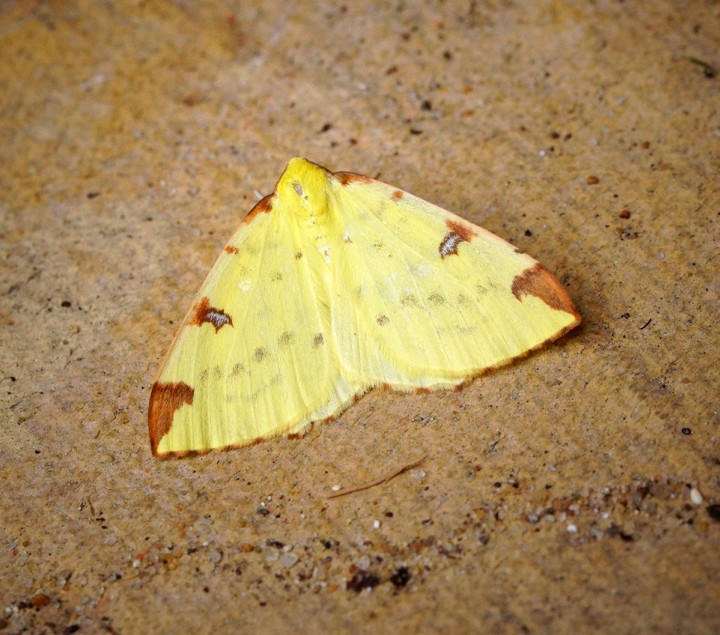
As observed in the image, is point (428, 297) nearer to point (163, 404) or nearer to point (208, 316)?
point (208, 316)

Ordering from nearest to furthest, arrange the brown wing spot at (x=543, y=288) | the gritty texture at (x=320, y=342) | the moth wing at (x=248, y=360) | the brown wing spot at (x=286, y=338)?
the gritty texture at (x=320, y=342) < the brown wing spot at (x=543, y=288) < the moth wing at (x=248, y=360) < the brown wing spot at (x=286, y=338)

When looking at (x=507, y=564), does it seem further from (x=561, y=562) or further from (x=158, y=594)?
(x=158, y=594)

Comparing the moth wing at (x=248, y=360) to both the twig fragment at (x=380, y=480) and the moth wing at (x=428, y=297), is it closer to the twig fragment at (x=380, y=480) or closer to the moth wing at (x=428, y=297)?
the moth wing at (x=428, y=297)

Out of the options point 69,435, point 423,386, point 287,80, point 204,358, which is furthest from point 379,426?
point 287,80

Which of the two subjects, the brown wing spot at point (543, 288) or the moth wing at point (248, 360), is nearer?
the brown wing spot at point (543, 288)

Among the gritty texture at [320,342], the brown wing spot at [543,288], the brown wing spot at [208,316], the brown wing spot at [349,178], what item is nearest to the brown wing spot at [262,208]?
the brown wing spot at [349,178]

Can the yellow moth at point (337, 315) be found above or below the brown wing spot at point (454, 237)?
below

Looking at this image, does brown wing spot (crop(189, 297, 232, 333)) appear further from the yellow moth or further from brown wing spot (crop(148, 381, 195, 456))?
brown wing spot (crop(148, 381, 195, 456))

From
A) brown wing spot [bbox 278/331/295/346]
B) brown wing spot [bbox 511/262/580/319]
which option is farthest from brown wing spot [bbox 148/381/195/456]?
brown wing spot [bbox 511/262/580/319]
